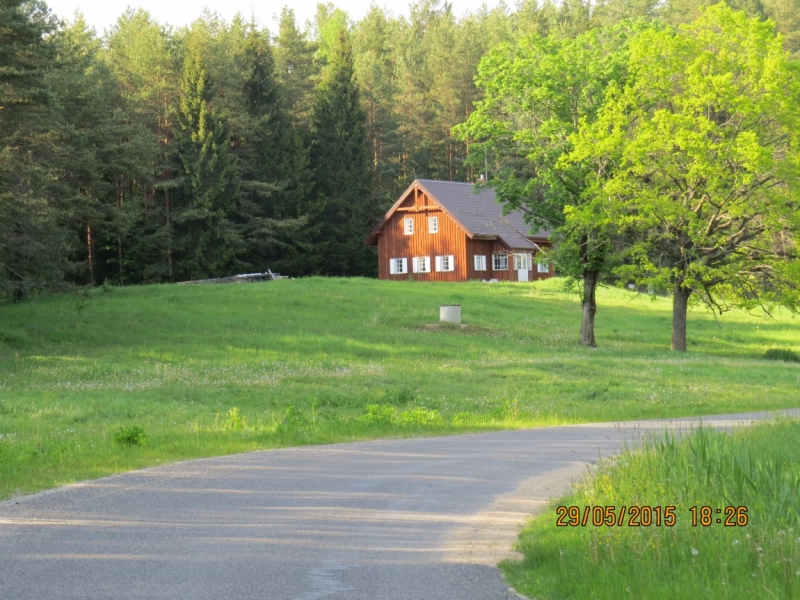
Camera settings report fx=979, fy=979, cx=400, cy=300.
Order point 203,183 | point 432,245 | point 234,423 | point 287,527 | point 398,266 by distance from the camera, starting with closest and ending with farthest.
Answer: point 287,527 < point 234,423 < point 203,183 < point 432,245 < point 398,266

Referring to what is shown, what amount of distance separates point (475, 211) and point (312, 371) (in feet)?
160

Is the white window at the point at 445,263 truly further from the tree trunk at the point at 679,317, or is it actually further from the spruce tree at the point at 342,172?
the tree trunk at the point at 679,317

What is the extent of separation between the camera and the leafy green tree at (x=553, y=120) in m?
38.5

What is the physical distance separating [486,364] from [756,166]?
472 inches

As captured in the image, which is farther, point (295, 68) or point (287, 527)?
point (295, 68)

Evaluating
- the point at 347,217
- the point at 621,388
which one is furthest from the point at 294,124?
the point at 621,388

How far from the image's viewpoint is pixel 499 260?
7712cm

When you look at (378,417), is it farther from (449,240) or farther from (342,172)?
(342,172)

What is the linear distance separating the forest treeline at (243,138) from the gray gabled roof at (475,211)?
803 cm

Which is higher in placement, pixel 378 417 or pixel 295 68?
pixel 295 68

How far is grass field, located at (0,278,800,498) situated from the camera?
57.0 ft

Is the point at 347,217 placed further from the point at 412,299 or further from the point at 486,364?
the point at 486,364

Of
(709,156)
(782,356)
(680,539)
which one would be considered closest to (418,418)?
(680,539)
